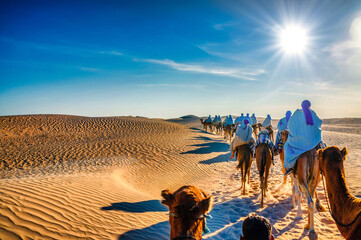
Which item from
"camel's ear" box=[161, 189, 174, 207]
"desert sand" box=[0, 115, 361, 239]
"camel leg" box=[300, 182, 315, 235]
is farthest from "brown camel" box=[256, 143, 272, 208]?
"camel's ear" box=[161, 189, 174, 207]

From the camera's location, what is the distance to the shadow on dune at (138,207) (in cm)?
610

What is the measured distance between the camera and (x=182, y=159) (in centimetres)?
1480

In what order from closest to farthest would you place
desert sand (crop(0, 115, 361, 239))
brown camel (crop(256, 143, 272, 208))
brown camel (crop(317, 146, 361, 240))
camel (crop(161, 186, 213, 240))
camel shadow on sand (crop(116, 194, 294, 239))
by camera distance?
camel (crop(161, 186, 213, 240))
brown camel (crop(317, 146, 361, 240))
desert sand (crop(0, 115, 361, 239))
camel shadow on sand (crop(116, 194, 294, 239))
brown camel (crop(256, 143, 272, 208))

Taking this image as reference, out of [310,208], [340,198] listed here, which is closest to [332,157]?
[340,198]

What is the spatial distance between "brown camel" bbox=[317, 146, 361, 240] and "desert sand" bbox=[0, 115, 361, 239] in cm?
261

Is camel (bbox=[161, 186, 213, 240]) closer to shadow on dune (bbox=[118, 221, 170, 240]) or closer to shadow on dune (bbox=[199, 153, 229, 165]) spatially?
shadow on dune (bbox=[118, 221, 170, 240])

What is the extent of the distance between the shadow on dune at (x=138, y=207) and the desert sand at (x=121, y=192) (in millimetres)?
30

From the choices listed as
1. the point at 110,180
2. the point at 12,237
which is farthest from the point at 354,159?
the point at 12,237

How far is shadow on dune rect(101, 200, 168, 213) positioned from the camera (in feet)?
20.0

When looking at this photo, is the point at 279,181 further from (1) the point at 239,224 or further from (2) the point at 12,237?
(2) the point at 12,237

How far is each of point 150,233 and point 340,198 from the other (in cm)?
416

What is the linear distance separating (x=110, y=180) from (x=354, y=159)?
47.3 ft

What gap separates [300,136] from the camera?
17.1 feet

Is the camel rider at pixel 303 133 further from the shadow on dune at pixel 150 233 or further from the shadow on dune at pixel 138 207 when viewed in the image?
the shadow on dune at pixel 138 207
